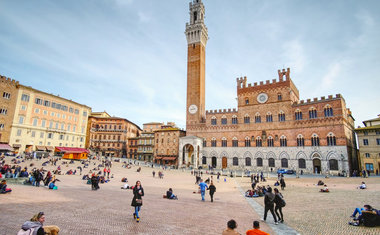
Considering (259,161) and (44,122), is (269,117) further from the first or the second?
(44,122)

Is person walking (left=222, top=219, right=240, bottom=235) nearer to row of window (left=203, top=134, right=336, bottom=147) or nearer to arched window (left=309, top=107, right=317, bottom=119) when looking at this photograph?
row of window (left=203, top=134, right=336, bottom=147)

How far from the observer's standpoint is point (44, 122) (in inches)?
1834

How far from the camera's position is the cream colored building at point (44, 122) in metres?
42.5

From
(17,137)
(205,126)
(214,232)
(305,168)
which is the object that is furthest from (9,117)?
(305,168)

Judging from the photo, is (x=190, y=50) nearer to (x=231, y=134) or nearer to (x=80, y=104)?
(x=231, y=134)

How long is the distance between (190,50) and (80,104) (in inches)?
1305

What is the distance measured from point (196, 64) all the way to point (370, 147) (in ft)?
135

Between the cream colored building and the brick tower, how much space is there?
95.5 ft

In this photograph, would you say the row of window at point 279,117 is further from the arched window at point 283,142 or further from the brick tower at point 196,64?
the brick tower at point 196,64

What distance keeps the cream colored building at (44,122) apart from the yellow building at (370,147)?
62912mm

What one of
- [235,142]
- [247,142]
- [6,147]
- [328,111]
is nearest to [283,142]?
[247,142]

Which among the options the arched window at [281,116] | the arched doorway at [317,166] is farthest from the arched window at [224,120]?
the arched doorway at [317,166]

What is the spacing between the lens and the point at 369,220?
335 inches

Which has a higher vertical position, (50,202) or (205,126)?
(205,126)
